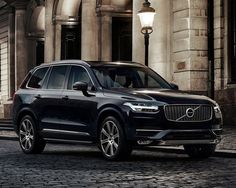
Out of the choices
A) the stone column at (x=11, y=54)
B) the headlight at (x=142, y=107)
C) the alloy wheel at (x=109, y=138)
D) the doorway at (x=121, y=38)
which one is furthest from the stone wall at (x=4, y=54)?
the headlight at (x=142, y=107)

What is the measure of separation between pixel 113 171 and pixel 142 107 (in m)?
1.41

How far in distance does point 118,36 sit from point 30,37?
924 centimetres

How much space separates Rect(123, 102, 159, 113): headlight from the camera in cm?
1100

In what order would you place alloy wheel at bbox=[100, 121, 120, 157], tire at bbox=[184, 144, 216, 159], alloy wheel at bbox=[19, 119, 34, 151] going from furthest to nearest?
1. alloy wheel at bbox=[19, 119, 34, 151]
2. tire at bbox=[184, 144, 216, 159]
3. alloy wheel at bbox=[100, 121, 120, 157]

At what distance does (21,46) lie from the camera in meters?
37.5

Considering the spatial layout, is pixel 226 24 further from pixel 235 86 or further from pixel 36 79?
pixel 36 79

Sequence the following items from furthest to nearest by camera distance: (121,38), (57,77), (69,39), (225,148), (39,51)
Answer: (39,51) → (69,39) → (121,38) → (225,148) → (57,77)

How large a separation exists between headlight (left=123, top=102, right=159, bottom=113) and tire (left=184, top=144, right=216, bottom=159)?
152 cm

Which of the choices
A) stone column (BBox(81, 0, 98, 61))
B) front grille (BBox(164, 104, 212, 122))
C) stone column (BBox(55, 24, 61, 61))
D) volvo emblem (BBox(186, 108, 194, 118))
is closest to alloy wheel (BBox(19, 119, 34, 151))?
front grille (BBox(164, 104, 212, 122))

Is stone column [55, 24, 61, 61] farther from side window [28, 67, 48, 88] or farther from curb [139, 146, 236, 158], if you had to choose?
curb [139, 146, 236, 158]

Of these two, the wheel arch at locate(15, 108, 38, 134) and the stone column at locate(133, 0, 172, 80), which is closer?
the wheel arch at locate(15, 108, 38, 134)

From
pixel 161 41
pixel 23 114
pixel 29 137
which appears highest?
pixel 161 41

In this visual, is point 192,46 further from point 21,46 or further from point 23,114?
point 21,46

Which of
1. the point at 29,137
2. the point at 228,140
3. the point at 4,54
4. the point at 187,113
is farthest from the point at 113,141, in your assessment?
the point at 4,54
